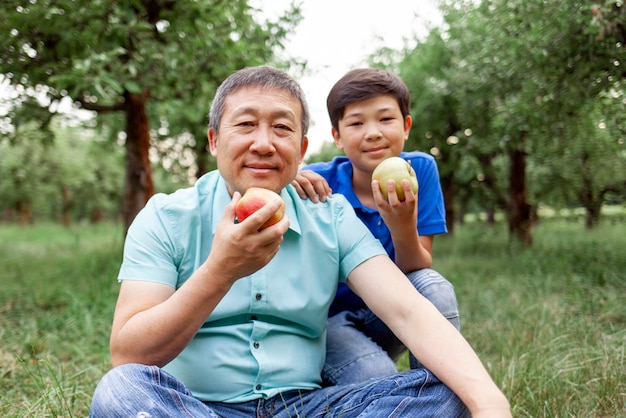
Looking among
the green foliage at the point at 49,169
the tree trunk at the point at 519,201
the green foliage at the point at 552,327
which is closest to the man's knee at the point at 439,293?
the green foliage at the point at 552,327

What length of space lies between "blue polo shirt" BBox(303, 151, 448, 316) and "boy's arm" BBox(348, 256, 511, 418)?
54cm

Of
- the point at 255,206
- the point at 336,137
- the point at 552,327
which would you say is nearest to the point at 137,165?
the point at 336,137

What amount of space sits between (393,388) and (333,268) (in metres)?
0.49

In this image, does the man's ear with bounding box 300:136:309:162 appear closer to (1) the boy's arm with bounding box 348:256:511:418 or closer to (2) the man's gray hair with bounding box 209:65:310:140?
(2) the man's gray hair with bounding box 209:65:310:140

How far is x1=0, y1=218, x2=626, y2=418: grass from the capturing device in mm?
2395

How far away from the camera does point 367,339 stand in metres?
A: 2.46

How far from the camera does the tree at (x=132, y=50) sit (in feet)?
13.6

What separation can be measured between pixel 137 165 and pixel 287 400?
4971mm

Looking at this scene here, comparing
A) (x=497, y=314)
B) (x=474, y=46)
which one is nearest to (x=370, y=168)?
(x=497, y=314)

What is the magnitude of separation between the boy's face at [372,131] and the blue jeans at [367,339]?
0.60 metres

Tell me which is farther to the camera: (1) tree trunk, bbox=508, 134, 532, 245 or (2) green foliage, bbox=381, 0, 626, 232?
(1) tree trunk, bbox=508, 134, 532, 245

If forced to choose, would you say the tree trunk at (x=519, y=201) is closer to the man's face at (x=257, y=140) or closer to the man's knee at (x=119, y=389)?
the man's face at (x=257, y=140)

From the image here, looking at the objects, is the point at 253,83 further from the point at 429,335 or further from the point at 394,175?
the point at 429,335

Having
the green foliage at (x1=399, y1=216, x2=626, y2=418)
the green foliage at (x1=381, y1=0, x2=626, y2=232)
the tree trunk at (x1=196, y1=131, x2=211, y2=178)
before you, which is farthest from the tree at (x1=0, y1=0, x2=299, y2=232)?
the tree trunk at (x1=196, y1=131, x2=211, y2=178)
